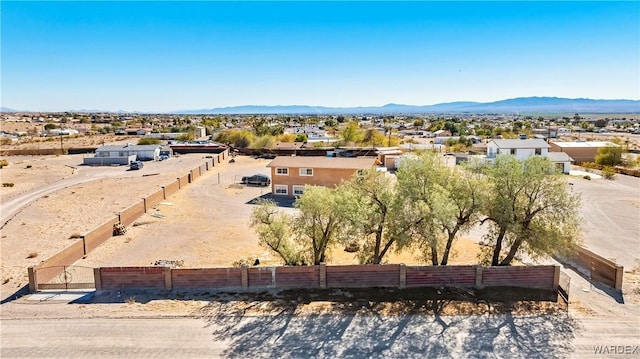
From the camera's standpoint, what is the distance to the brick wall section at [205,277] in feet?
70.9

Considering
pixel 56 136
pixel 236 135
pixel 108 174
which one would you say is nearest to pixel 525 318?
pixel 108 174

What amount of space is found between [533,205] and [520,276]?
12.4ft

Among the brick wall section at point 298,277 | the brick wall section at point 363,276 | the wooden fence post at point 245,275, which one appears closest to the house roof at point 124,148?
the wooden fence post at point 245,275

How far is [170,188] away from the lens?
4556 centimetres

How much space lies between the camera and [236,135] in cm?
9175

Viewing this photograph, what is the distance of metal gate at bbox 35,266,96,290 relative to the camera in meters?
22.0

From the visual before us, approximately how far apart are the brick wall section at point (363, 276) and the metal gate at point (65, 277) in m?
12.5

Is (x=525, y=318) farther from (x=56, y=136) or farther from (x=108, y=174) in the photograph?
(x=56, y=136)

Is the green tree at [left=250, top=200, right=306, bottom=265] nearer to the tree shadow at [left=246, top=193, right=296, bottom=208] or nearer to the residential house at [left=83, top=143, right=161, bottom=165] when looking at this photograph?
the tree shadow at [left=246, top=193, right=296, bottom=208]

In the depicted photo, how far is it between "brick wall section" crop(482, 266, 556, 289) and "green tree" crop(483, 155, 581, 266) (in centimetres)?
100

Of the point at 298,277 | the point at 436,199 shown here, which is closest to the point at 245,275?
the point at 298,277

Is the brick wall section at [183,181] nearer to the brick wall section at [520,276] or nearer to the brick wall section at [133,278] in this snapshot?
the brick wall section at [133,278]

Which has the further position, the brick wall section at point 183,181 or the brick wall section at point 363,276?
the brick wall section at point 183,181

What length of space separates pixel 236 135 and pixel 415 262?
7159 cm
